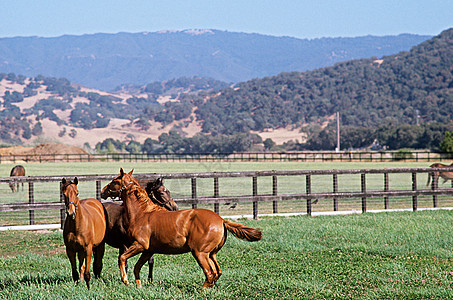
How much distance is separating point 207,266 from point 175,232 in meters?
0.65

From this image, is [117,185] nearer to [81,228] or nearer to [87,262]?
[81,228]

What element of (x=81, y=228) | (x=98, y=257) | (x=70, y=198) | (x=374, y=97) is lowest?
(x=98, y=257)

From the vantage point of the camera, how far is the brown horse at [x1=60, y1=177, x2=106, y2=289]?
771cm

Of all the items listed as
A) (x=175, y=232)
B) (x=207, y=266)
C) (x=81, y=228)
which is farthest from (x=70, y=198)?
(x=207, y=266)

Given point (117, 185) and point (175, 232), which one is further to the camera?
point (117, 185)

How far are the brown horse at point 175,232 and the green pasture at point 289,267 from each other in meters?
0.43

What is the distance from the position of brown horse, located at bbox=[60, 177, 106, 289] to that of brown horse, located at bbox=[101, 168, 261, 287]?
0.42 m

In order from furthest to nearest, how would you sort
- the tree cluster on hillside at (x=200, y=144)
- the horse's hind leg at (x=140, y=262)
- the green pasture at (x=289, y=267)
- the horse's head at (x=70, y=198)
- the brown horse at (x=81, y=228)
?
the tree cluster on hillside at (x=200, y=144)
the horse's hind leg at (x=140, y=262)
the green pasture at (x=289, y=267)
the brown horse at (x=81, y=228)
the horse's head at (x=70, y=198)

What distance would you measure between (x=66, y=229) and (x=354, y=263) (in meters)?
5.06

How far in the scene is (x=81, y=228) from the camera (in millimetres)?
7934

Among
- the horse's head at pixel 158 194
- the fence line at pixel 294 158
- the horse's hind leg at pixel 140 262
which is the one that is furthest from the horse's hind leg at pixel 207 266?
the fence line at pixel 294 158

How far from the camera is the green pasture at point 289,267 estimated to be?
315 inches

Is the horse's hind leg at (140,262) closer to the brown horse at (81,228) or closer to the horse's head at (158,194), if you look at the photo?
the brown horse at (81,228)

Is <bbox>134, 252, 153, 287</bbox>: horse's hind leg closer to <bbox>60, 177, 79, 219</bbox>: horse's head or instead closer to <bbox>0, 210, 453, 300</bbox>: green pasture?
<bbox>0, 210, 453, 300</bbox>: green pasture
